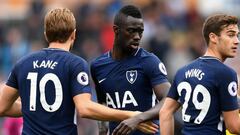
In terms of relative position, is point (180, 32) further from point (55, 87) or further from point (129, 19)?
point (55, 87)

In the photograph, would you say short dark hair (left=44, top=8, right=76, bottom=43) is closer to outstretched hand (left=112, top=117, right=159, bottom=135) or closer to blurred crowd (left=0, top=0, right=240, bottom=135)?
outstretched hand (left=112, top=117, right=159, bottom=135)

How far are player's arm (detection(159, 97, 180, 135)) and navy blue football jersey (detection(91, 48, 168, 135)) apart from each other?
0.57 metres

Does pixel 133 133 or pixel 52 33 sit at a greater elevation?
pixel 52 33

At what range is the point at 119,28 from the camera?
11.9m

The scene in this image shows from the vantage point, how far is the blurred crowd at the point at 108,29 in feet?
67.2

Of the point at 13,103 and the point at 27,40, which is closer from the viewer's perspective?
the point at 13,103

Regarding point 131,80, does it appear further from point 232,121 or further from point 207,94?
point 232,121

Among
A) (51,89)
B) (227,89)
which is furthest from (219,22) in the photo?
(51,89)

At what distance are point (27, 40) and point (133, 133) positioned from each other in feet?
33.5

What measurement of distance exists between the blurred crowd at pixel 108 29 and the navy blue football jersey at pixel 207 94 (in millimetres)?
9185

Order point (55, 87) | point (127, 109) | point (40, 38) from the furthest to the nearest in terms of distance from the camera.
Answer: point (40, 38) < point (127, 109) < point (55, 87)

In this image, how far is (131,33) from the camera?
11.7 metres

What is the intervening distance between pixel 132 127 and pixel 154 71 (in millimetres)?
1052

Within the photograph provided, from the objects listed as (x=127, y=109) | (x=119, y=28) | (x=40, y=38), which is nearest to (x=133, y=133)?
(x=127, y=109)
